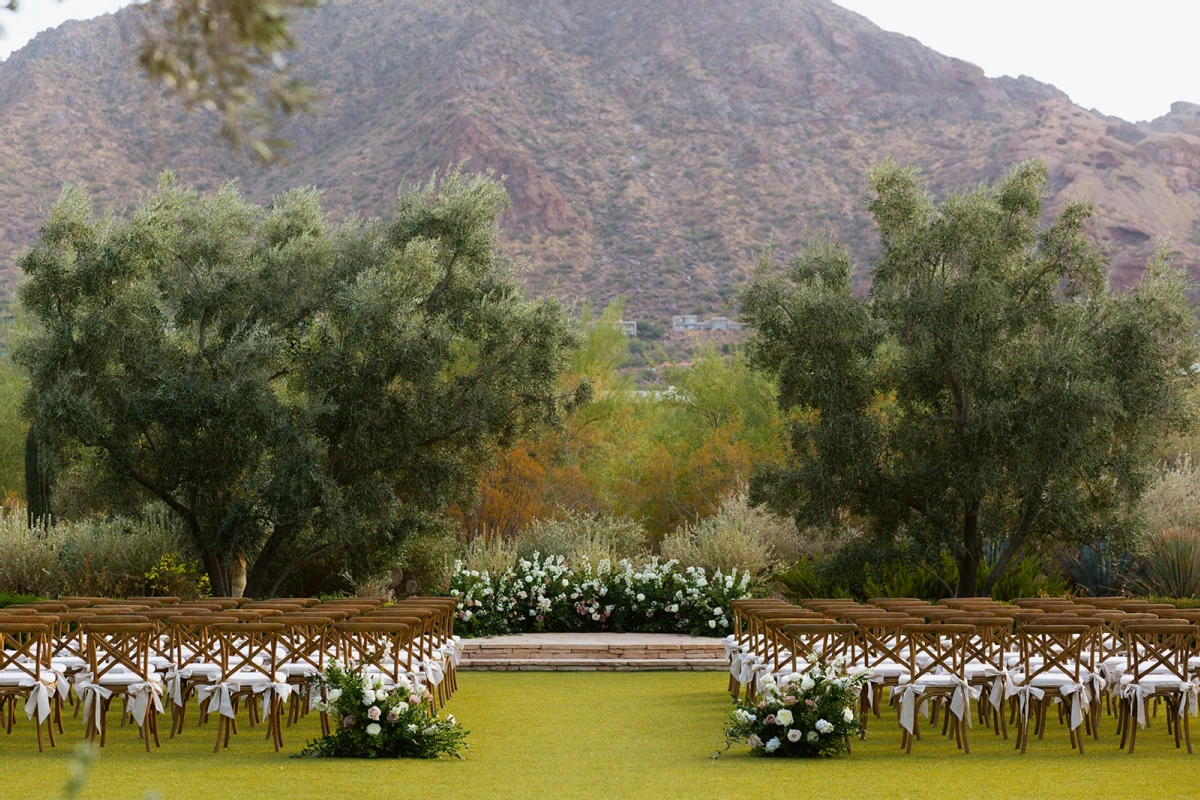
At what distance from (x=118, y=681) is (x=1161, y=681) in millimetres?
7289

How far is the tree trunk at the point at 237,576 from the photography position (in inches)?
717

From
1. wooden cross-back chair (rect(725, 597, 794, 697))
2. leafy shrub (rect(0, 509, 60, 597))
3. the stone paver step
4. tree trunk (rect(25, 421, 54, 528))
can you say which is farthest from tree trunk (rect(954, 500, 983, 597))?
tree trunk (rect(25, 421, 54, 528))

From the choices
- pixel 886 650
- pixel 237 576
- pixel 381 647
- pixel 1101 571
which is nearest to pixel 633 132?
pixel 237 576

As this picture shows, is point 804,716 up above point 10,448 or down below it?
below

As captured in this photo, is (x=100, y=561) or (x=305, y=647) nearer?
(x=305, y=647)

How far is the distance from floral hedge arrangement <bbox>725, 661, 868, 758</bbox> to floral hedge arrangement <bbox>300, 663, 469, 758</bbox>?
2.08 meters

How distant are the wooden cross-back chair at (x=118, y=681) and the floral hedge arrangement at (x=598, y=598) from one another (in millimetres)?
7899

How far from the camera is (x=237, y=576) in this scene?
18.5 meters

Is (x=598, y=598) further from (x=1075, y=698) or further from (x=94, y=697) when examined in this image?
(x=94, y=697)

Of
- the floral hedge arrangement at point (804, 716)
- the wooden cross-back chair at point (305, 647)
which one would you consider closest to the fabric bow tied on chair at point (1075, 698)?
the floral hedge arrangement at point (804, 716)

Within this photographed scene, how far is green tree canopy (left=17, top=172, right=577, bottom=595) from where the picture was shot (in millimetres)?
16719

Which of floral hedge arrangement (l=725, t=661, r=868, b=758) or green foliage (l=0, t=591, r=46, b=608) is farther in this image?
green foliage (l=0, t=591, r=46, b=608)

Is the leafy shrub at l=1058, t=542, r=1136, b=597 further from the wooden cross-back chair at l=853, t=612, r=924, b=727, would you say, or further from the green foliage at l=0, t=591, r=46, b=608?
the green foliage at l=0, t=591, r=46, b=608

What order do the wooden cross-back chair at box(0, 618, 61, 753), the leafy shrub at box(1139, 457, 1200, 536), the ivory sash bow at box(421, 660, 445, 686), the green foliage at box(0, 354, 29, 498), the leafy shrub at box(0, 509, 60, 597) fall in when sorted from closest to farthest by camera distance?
the wooden cross-back chair at box(0, 618, 61, 753), the ivory sash bow at box(421, 660, 445, 686), the leafy shrub at box(0, 509, 60, 597), the leafy shrub at box(1139, 457, 1200, 536), the green foliage at box(0, 354, 29, 498)
